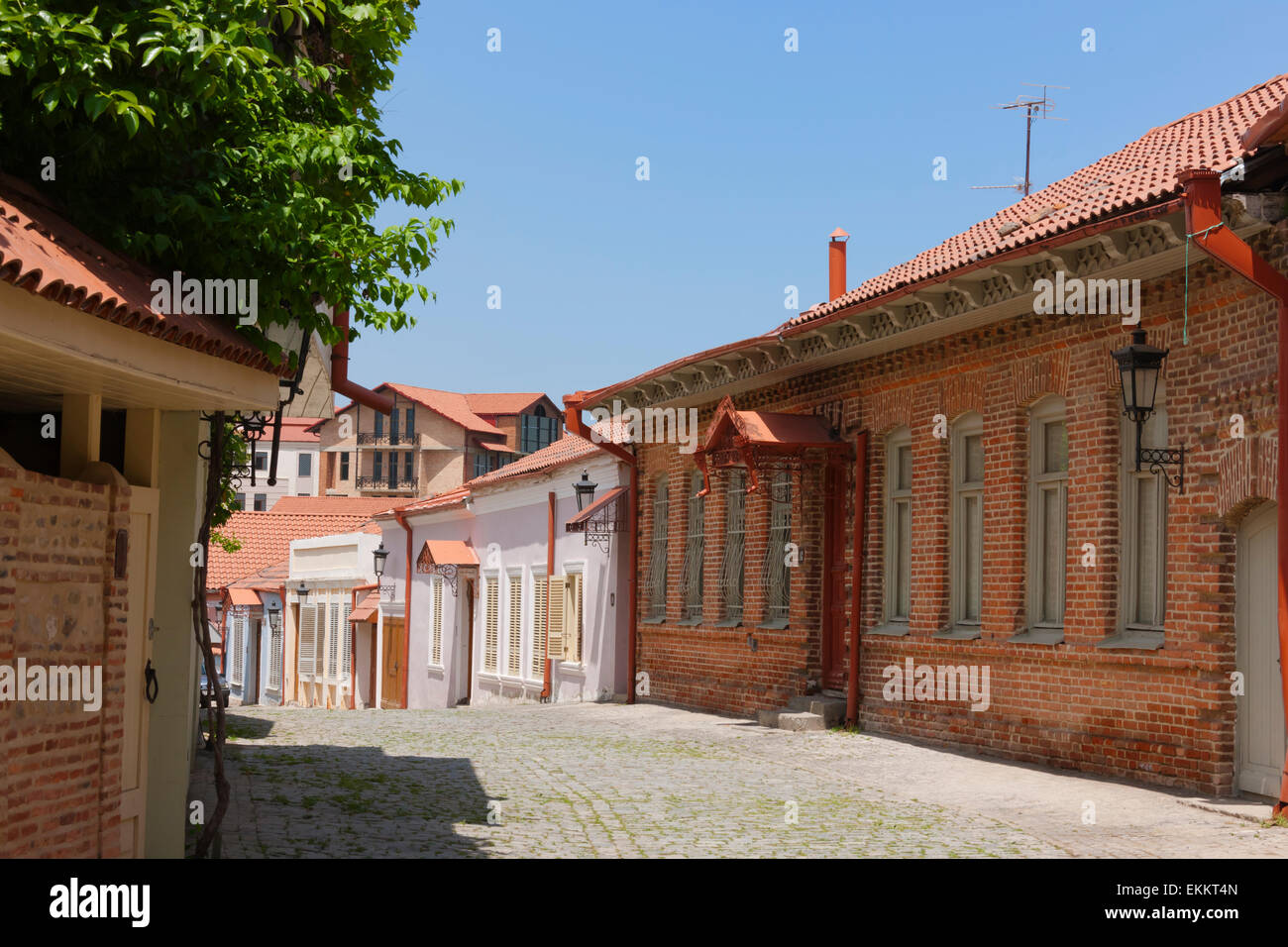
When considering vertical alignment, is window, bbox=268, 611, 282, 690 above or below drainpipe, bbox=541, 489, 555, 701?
below

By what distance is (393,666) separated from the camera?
1358 inches

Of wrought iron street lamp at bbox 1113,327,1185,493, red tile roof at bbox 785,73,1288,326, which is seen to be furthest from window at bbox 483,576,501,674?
wrought iron street lamp at bbox 1113,327,1185,493

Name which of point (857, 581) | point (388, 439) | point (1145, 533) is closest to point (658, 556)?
point (857, 581)

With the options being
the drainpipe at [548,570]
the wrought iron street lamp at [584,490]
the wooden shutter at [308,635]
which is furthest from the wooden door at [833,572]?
the wooden shutter at [308,635]

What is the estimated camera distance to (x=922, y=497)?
15.1 metres

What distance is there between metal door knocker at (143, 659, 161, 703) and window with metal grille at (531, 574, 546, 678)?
18.3 m

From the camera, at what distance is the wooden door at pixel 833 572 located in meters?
17.2

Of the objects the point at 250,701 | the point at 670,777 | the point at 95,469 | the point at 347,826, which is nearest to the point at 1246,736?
the point at 670,777

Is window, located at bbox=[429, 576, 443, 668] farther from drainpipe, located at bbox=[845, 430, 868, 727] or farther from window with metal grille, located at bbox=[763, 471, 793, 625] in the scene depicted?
drainpipe, located at bbox=[845, 430, 868, 727]

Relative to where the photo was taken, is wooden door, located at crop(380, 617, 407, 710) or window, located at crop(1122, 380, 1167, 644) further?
wooden door, located at crop(380, 617, 407, 710)

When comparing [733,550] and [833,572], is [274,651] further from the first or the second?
[833,572]

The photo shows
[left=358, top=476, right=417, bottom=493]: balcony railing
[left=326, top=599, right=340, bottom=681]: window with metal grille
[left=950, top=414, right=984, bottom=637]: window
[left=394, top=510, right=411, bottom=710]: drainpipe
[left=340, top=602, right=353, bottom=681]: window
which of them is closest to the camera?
[left=950, top=414, right=984, bottom=637]: window

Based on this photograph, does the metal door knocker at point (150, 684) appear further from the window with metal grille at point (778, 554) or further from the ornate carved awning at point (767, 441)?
the window with metal grille at point (778, 554)

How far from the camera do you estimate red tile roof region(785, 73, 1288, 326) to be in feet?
36.9
